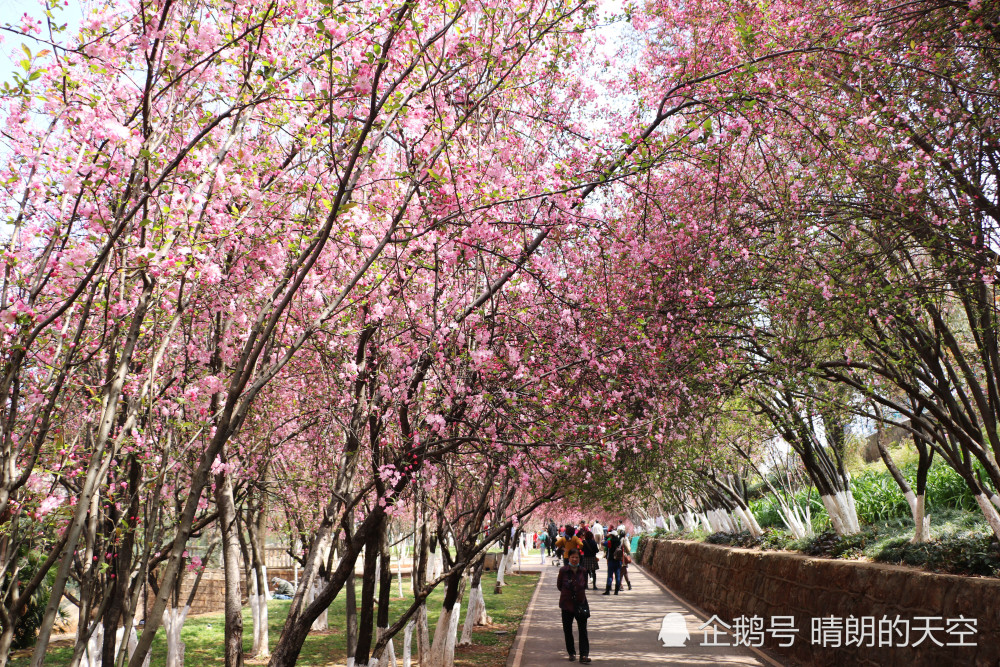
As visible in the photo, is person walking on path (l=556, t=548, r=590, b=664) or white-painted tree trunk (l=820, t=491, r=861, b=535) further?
white-painted tree trunk (l=820, t=491, r=861, b=535)

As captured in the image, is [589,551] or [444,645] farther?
[589,551]

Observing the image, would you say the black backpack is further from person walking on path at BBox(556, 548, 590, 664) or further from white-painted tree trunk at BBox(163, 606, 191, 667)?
white-painted tree trunk at BBox(163, 606, 191, 667)

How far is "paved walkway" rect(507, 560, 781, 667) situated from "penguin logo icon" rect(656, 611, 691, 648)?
13cm

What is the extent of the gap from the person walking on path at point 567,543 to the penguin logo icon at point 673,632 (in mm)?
2358

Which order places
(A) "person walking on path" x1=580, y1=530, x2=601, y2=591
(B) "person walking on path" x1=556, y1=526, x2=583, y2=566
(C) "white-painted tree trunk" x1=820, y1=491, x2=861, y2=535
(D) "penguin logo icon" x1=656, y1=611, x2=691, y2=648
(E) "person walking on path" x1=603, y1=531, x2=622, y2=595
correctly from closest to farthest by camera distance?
(B) "person walking on path" x1=556, y1=526, x2=583, y2=566, (D) "penguin logo icon" x1=656, y1=611, x2=691, y2=648, (C) "white-painted tree trunk" x1=820, y1=491, x2=861, y2=535, (A) "person walking on path" x1=580, y1=530, x2=601, y2=591, (E) "person walking on path" x1=603, y1=531, x2=622, y2=595

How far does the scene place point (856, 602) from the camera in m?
9.39

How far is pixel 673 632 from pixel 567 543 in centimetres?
297

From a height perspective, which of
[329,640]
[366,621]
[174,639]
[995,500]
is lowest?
[329,640]

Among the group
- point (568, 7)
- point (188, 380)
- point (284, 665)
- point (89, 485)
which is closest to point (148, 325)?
point (188, 380)

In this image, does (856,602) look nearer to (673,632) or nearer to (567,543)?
(567,543)

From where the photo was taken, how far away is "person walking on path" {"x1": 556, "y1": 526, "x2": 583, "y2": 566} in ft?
40.3

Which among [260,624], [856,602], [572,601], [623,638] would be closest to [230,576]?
[572,601]

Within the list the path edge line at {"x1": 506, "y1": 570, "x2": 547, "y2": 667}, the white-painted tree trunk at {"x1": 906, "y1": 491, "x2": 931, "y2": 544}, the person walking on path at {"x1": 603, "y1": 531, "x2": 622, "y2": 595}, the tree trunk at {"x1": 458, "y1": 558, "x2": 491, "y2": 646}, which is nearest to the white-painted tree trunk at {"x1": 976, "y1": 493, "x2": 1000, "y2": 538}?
the white-painted tree trunk at {"x1": 906, "y1": 491, "x2": 931, "y2": 544}

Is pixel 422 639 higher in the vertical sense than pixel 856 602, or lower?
lower
